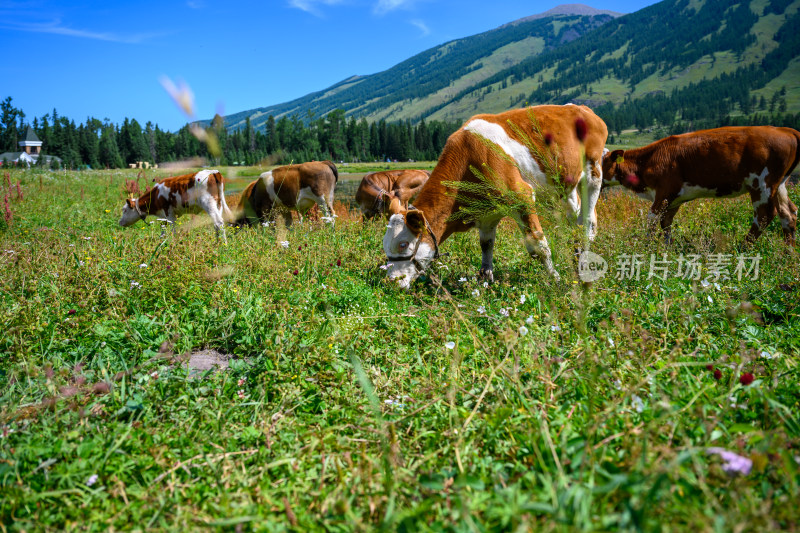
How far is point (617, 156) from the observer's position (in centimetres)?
837

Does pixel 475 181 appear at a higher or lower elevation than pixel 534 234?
higher

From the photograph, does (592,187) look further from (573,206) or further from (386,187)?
(386,187)

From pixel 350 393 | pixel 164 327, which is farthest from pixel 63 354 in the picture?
pixel 350 393

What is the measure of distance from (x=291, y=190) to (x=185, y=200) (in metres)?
2.77

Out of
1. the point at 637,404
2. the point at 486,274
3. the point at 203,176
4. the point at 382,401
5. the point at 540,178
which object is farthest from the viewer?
the point at 203,176

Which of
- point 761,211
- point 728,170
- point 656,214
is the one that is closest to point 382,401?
point 656,214

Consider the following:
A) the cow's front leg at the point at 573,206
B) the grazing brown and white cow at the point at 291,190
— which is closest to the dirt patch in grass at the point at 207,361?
the cow's front leg at the point at 573,206

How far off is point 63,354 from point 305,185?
9.41 metres

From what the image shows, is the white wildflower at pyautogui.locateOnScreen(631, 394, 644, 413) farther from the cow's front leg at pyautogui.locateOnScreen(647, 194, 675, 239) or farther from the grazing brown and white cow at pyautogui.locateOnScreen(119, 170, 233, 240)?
the grazing brown and white cow at pyautogui.locateOnScreen(119, 170, 233, 240)

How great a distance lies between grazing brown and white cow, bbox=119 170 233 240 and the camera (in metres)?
10.7

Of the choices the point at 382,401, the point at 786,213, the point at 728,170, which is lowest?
the point at 786,213

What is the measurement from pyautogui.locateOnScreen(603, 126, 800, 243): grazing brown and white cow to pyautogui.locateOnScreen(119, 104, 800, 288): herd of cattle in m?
0.01

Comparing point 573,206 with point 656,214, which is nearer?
point 573,206

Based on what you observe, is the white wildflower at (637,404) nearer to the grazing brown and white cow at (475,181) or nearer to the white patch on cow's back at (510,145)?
the grazing brown and white cow at (475,181)
